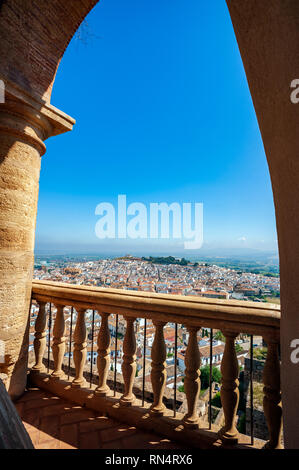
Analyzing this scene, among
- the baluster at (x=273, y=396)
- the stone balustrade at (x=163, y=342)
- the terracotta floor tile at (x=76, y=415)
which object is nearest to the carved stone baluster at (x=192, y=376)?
the stone balustrade at (x=163, y=342)

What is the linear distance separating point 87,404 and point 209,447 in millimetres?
1117

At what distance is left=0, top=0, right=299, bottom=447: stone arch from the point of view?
2.99ft

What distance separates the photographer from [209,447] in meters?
1.68

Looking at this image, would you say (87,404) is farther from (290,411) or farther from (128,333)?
(290,411)

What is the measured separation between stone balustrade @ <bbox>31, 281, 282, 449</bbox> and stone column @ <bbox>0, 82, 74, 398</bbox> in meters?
0.28

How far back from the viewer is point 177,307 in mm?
1778

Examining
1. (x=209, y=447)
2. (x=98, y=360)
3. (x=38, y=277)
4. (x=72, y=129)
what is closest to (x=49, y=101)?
(x=72, y=129)

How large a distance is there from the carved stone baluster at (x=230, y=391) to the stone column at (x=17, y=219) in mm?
1863

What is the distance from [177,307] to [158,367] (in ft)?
1.79

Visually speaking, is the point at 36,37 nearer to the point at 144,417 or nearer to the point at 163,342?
the point at 163,342

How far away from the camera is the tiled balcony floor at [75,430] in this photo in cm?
177

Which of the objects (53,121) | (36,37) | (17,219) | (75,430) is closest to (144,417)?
(75,430)

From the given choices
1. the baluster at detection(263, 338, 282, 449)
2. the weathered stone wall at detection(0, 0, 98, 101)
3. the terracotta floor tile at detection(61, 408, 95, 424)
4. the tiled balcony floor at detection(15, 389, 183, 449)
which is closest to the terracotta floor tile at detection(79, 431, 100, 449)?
the tiled balcony floor at detection(15, 389, 183, 449)

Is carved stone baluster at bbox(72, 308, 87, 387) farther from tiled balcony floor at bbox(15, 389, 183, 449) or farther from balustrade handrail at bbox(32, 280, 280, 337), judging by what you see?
tiled balcony floor at bbox(15, 389, 183, 449)
